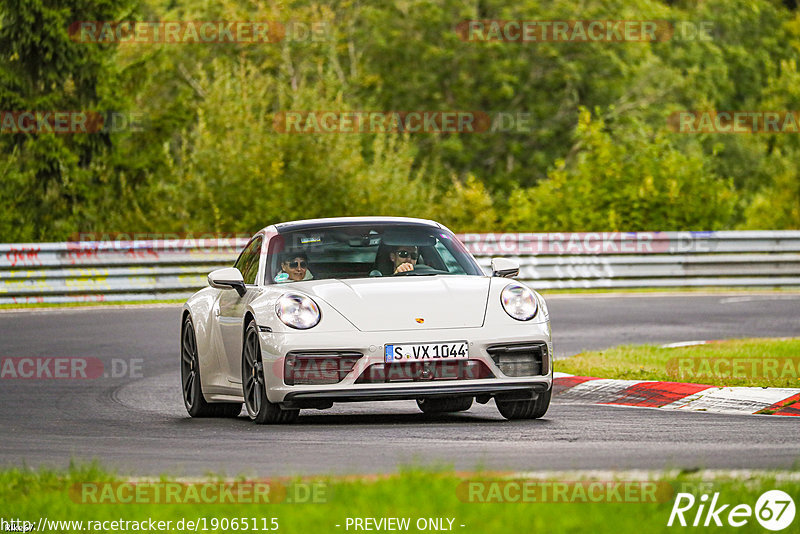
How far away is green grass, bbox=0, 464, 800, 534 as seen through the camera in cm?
578

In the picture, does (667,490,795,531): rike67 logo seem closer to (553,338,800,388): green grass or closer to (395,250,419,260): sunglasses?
(395,250,419,260): sunglasses

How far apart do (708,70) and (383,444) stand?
196 feet

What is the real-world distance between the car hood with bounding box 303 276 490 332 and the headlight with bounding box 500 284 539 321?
0.14 m

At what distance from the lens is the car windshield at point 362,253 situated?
11075 millimetres

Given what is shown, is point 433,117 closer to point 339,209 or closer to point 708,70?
point 708,70

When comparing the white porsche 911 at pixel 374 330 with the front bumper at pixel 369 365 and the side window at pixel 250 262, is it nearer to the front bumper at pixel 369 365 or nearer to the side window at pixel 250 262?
the front bumper at pixel 369 365

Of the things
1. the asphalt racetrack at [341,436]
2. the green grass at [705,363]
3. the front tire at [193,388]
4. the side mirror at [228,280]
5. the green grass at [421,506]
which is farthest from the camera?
the green grass at [705,363]

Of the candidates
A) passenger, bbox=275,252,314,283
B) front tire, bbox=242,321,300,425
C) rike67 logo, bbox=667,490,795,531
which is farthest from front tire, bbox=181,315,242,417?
rike67 logo, bbox=667,490,795,531

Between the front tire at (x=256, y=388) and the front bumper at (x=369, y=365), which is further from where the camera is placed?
the front tire at (x=256, y=388)

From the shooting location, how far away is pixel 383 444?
29.2 feet

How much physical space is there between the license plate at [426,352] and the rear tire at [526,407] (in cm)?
69

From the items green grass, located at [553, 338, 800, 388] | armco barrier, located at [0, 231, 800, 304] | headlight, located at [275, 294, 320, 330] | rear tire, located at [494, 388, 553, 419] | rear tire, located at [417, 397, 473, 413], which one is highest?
headlight, located at [275, 294, 320, 330]

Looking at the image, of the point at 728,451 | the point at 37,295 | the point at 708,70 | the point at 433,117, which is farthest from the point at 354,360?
the point at 708,70

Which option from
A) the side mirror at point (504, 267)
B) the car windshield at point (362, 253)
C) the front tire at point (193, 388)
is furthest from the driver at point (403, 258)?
the front tire at point (193, 388)
